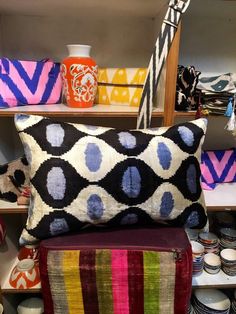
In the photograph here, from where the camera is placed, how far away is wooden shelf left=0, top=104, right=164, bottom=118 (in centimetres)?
99

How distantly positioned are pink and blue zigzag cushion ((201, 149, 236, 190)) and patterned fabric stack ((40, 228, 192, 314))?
0.48 meters

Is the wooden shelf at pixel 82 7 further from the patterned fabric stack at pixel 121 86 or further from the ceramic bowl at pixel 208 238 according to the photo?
the ceramic bowl at pixel 208 238

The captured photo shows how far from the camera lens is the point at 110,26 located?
123 cm

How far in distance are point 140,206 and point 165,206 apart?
0.26 feet

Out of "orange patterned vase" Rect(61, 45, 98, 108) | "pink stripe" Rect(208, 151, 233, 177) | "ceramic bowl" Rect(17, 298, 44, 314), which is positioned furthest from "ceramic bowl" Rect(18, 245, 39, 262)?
"pink stripe" Rect(208, 151, 233, 177)

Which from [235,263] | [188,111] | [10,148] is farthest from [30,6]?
[235,263]

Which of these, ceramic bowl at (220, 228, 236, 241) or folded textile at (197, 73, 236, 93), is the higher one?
folded textile at (197, 73, 236, 93)

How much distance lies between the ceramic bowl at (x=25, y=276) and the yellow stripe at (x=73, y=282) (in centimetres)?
37

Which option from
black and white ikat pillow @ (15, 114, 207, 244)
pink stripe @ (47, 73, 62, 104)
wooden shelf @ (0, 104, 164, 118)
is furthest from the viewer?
pink stripe @ (47, 73, 62, 104)

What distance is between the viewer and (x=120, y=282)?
84 centimetres

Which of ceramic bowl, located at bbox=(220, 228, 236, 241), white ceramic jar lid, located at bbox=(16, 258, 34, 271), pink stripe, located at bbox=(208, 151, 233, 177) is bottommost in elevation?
white ceramic jar lid, located at bbox=(16, 258, 34, 271)

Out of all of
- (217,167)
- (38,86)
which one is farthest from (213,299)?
(38,86)

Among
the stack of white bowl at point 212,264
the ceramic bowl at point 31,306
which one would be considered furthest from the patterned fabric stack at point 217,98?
the ceramic bowl at point 31,306

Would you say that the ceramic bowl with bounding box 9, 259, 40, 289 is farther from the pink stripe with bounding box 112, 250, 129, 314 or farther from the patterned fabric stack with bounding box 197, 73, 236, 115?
the patterned fabric stack with bounding box 197, 73, 236, 115
